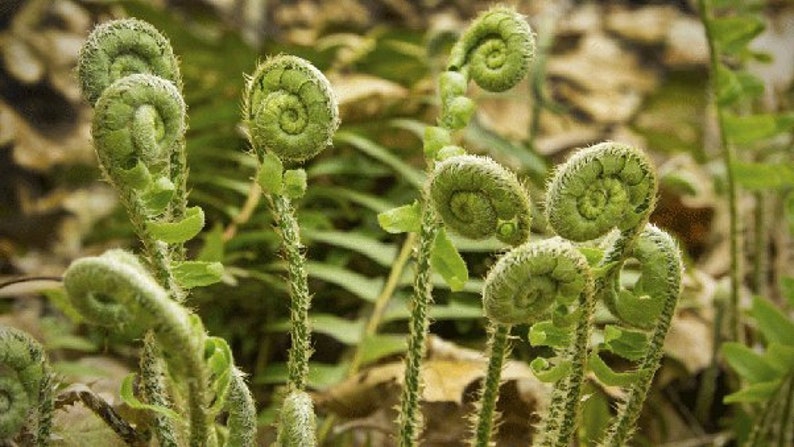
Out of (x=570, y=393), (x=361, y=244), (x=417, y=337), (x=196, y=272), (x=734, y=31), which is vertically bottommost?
(x=570, y=393)

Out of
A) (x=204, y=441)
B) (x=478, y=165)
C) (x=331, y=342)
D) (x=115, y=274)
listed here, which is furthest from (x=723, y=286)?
(x=115, y=274)

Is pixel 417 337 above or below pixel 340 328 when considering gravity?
below

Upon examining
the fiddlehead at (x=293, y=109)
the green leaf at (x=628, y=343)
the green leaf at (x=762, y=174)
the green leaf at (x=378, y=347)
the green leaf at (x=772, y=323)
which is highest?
the green leaf at (x=762, y=174)

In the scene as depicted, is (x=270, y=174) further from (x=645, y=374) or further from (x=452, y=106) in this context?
(x=645, y=374)

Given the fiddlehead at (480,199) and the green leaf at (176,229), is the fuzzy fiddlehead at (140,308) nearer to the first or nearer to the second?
the green leaf at (176,229)

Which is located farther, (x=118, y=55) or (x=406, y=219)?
(x=406, y=219)

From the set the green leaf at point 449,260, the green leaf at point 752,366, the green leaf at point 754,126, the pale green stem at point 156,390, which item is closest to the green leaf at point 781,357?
the green leaf at point 752,366

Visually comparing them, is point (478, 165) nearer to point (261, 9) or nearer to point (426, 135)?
point (426, 135)

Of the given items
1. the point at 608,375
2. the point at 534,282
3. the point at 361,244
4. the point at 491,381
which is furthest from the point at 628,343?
the point at 361,244
